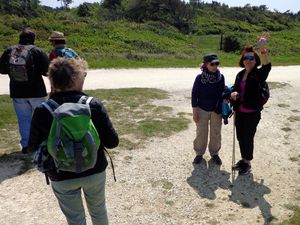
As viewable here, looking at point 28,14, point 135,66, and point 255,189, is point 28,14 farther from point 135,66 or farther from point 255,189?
point 255,189

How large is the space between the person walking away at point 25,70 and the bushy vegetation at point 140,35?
1059 centimetres

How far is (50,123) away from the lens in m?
3.13

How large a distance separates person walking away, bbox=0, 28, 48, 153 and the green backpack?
3264mm

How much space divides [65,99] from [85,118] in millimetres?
255

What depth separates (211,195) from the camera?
5.42 metres

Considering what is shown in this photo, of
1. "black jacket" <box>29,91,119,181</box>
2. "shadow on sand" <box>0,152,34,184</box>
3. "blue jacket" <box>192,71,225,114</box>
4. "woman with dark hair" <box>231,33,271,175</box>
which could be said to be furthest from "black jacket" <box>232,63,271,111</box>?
"shadow on sand" <box>0,152,34,184</box>

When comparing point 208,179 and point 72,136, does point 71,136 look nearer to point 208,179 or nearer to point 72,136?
point 72,136

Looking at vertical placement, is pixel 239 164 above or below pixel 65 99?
below

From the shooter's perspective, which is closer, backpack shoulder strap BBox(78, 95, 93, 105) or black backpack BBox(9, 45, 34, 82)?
backpack shoulder strap BBox(78, 95, 93, 105)

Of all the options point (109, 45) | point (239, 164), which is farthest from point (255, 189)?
point (109, 45)

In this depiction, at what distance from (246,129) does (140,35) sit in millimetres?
22661

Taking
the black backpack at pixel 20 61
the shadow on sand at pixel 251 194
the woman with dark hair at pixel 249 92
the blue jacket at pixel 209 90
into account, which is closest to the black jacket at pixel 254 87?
the woman with dark hair at pixel 249 92

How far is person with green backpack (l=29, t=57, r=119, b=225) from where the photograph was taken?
9.73 ft

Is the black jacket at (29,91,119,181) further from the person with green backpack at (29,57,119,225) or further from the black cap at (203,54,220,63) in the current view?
the black cap at (203,54,220,63)
